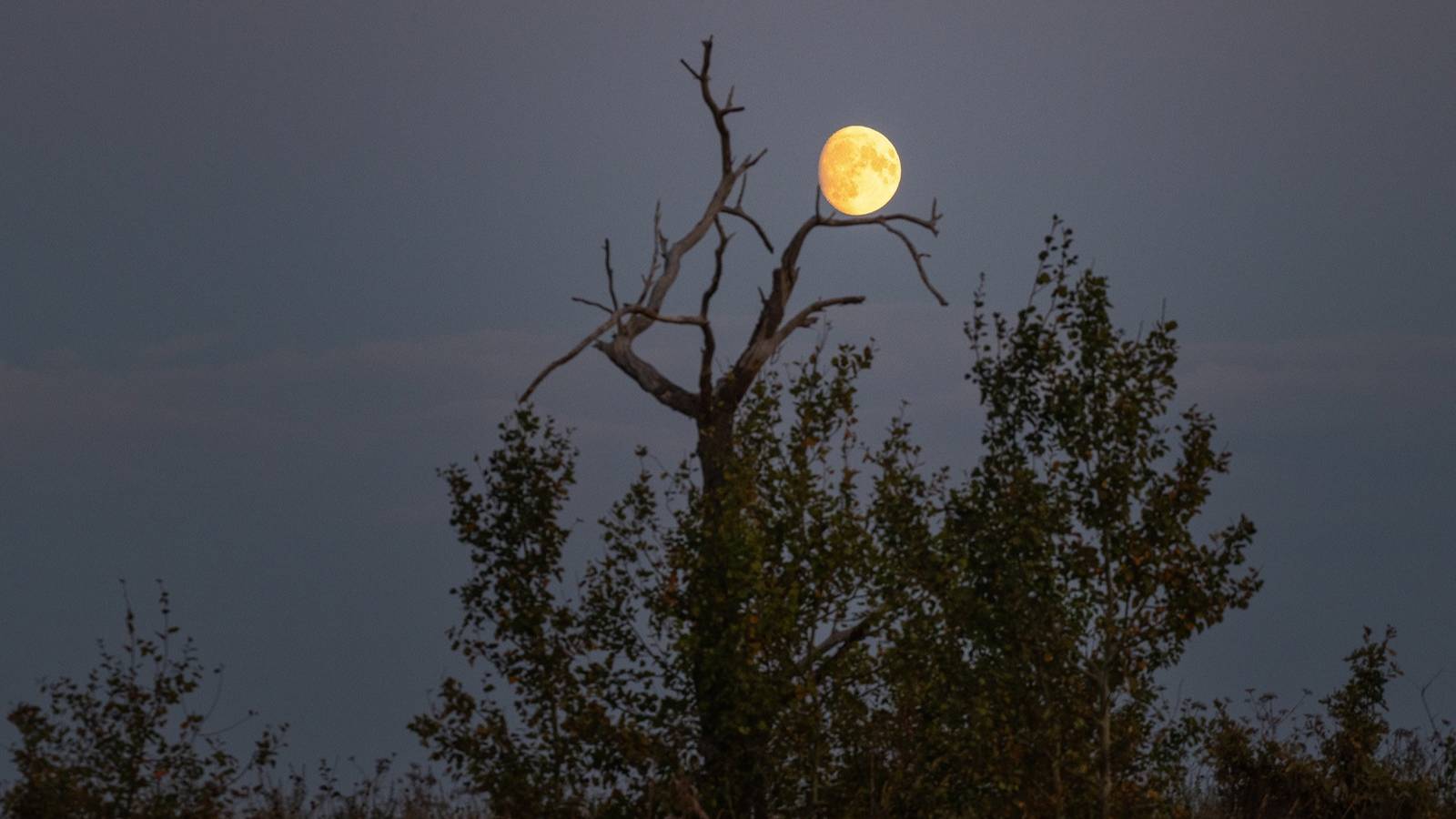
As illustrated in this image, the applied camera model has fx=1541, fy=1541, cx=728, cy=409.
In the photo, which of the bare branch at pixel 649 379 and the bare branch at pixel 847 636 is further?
the bare branch at pixel 649 379

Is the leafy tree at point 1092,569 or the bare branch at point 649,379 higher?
the bare branch at point 649,379

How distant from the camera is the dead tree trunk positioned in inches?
644

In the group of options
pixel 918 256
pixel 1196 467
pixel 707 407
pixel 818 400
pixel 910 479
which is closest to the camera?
pixel 1196 467

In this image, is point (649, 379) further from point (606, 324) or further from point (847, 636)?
point (847, 636)

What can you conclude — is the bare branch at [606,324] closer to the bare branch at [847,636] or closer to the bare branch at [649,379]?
the bare branch at [649,379]

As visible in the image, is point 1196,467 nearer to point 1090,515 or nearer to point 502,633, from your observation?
point 1090,515

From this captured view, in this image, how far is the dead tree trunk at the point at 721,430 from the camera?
16.4 m

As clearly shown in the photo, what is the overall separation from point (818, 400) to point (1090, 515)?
4.19 m

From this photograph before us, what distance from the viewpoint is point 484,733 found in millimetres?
17875

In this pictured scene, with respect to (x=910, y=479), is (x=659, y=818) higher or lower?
lower

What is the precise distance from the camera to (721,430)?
1930cm

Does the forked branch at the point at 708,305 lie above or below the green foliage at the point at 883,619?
above

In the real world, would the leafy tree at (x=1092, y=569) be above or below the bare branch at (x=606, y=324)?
below

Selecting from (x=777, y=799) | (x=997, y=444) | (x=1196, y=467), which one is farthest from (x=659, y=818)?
(x=1196, y=467)
